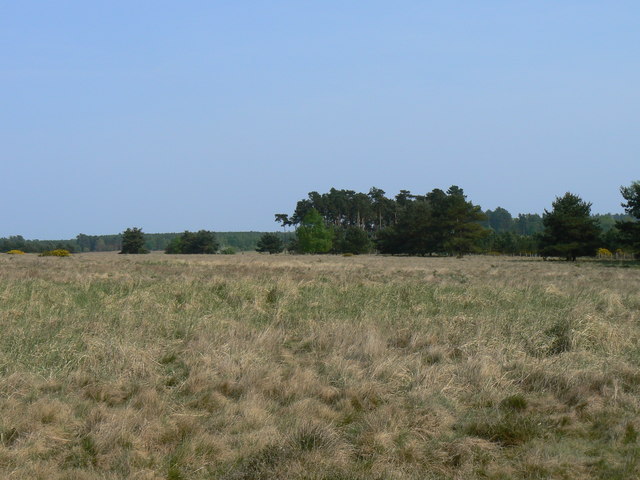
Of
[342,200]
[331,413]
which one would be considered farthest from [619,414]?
[342,200]

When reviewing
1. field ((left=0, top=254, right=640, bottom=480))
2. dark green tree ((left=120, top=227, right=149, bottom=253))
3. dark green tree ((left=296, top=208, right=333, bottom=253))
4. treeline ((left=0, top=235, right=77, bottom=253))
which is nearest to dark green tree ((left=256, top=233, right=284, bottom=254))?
dark green tree ((left=296, top=208, right=333, bottom=253))

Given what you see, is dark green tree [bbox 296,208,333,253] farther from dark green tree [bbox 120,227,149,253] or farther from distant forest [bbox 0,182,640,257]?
dark green tree [bbox 120,227,149,253]

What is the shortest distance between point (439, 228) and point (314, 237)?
19.8 metres

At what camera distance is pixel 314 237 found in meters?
86.3

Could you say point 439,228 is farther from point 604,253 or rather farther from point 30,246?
point 30,246

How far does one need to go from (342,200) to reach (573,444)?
372ft

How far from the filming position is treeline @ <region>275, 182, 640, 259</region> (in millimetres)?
49344

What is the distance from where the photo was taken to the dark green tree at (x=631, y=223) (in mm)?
43172

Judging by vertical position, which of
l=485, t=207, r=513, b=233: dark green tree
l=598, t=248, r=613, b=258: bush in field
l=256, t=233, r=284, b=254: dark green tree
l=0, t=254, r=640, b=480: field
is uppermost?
l=485, t=207, r=513, b=233: dark green tree

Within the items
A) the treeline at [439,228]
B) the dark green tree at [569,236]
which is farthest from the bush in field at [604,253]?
the dark green tree at [569,236]

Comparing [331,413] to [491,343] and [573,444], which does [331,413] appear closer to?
[573,444]

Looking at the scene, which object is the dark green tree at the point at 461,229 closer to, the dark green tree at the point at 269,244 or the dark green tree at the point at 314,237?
the dark green tree at the point at 314,237

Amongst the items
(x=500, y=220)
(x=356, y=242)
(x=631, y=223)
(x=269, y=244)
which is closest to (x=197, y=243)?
(x=269, y=244)

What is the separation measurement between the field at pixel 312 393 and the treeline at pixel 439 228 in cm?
4065
